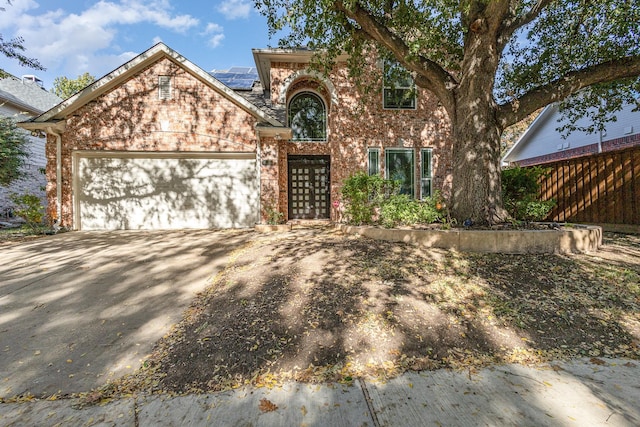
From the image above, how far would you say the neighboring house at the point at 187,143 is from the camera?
890 centimetres

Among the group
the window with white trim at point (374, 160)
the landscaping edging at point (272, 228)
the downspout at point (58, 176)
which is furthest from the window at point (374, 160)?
the downspout at point (58, 176)

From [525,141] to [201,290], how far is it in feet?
68.9

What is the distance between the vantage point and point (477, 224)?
5.80m

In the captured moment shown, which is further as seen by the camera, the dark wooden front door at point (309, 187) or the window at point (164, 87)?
the dark wooden front door at point (309, 187)

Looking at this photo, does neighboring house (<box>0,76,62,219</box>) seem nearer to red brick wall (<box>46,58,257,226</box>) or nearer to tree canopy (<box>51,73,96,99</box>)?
red brick wall (<box>46,58,257,226</box>)

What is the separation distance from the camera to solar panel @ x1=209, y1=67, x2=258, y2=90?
11.6 meters

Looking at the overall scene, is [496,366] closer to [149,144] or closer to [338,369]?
[338,369]

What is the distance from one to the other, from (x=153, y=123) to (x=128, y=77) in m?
1.53

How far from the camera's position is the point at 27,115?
15578 mm

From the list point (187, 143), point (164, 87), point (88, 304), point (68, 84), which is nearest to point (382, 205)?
point (88, 304)

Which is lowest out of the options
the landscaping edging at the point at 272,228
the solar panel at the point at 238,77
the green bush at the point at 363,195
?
the landscaping edging at the point at 272,228

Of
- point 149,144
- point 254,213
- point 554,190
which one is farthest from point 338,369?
point 554,190

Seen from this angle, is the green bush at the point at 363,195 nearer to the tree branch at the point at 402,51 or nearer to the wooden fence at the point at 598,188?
the tree branch at the point at 402,51

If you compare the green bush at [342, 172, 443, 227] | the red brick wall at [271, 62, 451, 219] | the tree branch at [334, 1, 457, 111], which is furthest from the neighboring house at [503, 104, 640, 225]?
the tree branch at [334, 1, 457, 111]
